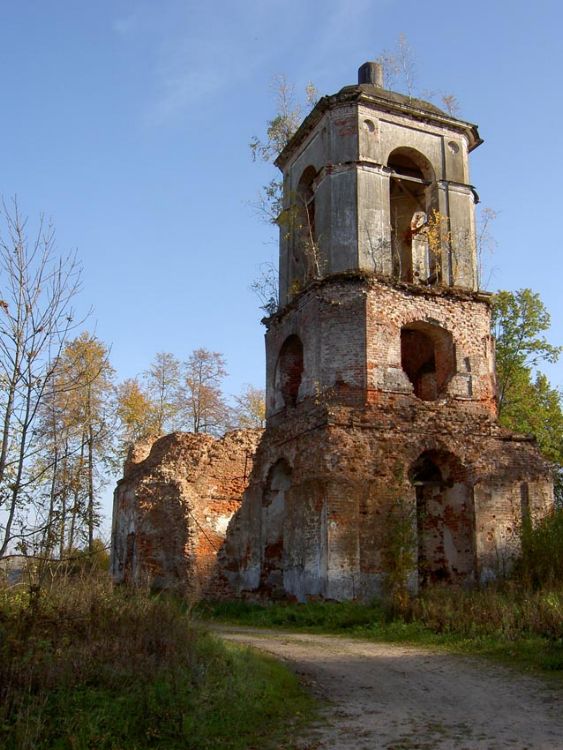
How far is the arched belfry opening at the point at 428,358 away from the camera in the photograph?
16219mm

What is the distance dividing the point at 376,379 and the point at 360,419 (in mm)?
985

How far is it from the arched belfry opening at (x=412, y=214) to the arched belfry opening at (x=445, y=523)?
14.3 ft

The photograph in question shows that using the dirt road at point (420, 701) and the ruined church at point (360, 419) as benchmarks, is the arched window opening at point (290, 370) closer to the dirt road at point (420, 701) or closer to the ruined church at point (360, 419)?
the ruined church at point (360, 419)

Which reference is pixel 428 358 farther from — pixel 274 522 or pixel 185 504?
pixel 185 504

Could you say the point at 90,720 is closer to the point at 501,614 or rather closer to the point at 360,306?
the point at 501,614

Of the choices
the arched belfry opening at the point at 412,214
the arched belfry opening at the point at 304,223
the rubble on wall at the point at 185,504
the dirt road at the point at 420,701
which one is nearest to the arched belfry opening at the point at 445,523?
the arched belfry opening at the point at 412,214

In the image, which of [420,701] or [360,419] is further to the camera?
[360,419]

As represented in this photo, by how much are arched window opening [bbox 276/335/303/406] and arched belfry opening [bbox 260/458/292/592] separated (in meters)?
1.61

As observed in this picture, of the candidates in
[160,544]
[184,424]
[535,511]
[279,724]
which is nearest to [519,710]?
[279,724]

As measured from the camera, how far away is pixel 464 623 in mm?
10219

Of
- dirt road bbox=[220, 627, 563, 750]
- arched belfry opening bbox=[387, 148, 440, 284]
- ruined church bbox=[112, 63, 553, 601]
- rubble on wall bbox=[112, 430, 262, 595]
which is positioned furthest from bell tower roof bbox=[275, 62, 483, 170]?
dirt road bbox=[220, 627, 563, 750]

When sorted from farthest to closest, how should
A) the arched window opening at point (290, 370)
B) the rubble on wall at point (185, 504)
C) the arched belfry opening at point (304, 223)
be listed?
the arched belfry opening at point (304, 223) < the arched window opening at point (290, 370) < the rubble on wall at point (185, 504)

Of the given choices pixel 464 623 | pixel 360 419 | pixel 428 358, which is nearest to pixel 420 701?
pixel 464 623

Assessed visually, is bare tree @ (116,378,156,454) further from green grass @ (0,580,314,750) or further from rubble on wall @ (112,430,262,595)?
green grass @ (0,580,314,750)
